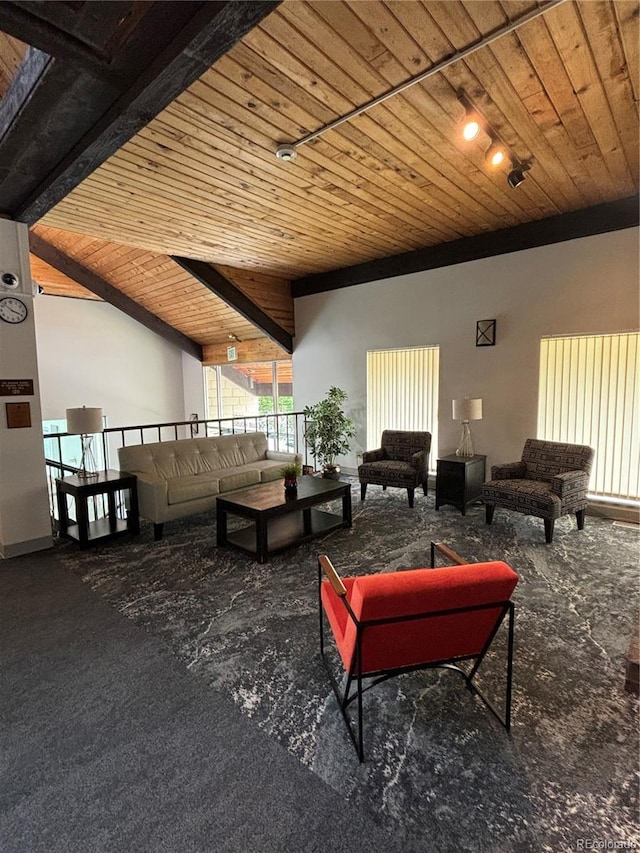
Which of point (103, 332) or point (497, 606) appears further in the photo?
point (103, 332)

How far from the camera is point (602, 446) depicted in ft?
14.5

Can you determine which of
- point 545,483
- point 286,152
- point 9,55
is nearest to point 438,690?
point 545,483

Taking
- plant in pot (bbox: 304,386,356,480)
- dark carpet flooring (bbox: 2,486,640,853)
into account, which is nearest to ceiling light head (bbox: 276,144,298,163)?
dark carpet flooring (bbox: 2,486,640,853)

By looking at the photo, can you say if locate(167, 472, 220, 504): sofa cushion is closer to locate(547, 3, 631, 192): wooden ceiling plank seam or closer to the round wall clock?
the round wall clock

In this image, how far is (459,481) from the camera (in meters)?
4.61

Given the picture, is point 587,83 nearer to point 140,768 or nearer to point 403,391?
point 403,391

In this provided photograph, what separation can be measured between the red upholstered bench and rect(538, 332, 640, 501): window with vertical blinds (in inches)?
137

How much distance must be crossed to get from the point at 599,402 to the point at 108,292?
294 inches

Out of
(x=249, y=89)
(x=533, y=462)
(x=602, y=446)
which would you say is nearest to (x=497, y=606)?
(x=249, y=89)

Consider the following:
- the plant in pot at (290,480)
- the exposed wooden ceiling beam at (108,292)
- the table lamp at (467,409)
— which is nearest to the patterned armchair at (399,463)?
the table lamp at (467,409)

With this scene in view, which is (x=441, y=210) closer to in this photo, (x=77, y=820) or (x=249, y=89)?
(x=249, y=89)

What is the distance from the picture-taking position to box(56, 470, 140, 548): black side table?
12.1 ft

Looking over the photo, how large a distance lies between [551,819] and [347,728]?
757 millimetres

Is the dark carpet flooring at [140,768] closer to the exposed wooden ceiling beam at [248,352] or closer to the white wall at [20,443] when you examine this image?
the white wall at [20,443]
